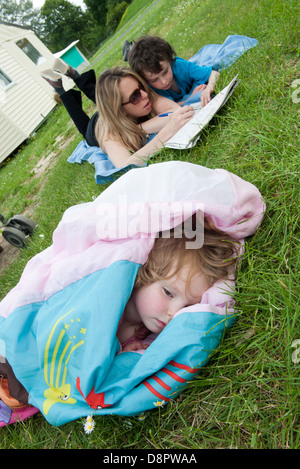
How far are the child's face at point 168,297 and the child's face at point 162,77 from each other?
9.94 feet

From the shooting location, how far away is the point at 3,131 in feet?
42.5

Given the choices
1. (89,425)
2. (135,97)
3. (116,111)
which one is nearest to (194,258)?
(89,425)

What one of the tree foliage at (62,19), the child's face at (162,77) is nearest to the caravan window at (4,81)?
the child's face at (162,77)

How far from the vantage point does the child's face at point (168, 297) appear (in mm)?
1482

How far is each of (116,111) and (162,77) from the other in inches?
32.5

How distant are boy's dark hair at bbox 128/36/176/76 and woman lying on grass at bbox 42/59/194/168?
199mm

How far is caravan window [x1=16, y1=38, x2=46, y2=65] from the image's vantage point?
55.1 feet

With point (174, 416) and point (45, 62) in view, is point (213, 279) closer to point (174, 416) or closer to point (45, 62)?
point (174, 416)

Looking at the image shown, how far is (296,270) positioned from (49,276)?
4.51ft

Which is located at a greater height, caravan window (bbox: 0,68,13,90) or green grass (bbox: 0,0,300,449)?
caravan window (bbox: 0,68,13,90)

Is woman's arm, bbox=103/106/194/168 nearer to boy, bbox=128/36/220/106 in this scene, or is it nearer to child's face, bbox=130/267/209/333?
boy, bbox=128/36/220/106

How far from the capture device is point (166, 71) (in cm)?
370

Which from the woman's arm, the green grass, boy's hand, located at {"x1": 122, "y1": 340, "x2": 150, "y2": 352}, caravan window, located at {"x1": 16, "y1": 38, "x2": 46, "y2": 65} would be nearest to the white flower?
the green grass
